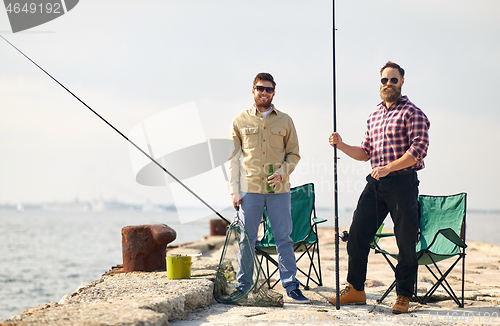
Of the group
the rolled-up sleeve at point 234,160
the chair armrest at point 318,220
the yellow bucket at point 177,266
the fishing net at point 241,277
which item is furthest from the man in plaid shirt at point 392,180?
the yellow bucket at point 177,266

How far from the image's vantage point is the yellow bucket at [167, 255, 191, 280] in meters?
3.48

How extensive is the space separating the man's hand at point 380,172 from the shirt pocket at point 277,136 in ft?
2.34

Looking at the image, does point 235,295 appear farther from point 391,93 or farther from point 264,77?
point 391,93

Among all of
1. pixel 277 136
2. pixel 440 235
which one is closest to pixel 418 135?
pixel 277 136

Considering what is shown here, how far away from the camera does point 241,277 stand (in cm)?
330

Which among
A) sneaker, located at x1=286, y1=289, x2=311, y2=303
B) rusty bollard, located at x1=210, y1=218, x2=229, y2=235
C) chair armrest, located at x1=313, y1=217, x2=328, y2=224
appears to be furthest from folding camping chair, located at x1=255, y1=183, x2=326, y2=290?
rusty bollard, located at x1=210, y1=218, x2=229, y2=235

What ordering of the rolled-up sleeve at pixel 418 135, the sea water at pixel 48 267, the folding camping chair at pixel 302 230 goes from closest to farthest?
1. the rolled-up sleeve at pixel 418 135
2. the folding camping chair at pixel 302 230
3. the sea water at pixel 48 267

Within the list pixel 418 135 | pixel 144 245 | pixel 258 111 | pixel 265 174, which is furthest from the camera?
pixel 144 245

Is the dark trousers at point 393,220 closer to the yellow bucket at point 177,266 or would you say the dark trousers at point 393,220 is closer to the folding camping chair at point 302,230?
the folding camping chair at point 302,230

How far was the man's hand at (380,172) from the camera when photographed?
9.91ft

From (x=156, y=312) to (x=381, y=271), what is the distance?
125 inches

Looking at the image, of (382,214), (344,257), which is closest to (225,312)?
(382,214)

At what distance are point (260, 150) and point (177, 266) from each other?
1.08 metres

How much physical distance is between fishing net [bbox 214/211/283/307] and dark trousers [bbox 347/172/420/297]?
62cm
